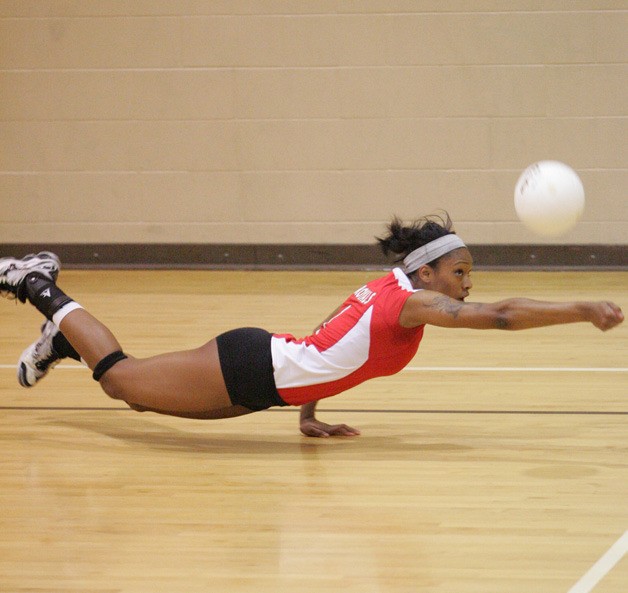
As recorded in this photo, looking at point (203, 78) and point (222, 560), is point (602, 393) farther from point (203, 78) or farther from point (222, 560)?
point (203, 78)

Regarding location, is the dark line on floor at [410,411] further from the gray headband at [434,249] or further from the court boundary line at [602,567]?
the court boundary line at [602,567]

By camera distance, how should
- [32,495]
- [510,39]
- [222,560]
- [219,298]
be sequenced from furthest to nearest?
[510,39]
[219,298]
[32,495]
[222,560]

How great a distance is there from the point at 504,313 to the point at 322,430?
1.18 m

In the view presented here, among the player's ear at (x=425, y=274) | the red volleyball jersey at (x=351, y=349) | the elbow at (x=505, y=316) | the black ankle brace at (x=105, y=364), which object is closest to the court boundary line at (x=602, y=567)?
the elbow at (x=505, y=316)

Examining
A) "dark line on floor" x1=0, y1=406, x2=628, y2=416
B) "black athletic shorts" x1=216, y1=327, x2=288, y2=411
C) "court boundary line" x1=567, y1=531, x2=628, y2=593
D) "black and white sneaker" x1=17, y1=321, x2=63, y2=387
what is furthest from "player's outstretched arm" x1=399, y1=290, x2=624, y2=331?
"black and white sneaker" x1=17, y1=321, x2=63, y2=387

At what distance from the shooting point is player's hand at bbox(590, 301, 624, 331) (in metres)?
3.47

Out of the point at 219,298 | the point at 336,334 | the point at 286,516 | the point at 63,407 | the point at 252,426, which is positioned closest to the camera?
the point at 286,516

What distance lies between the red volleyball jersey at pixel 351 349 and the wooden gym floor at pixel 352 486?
319 mm

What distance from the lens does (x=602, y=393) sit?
17.4 ft

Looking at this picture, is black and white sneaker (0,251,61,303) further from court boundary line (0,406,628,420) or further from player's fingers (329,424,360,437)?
player's fingers (329,424,360,437)

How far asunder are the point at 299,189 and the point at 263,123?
677mm

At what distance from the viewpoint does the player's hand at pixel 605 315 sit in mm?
3467

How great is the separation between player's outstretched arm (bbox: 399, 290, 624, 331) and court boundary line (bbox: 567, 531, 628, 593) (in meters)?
0.70

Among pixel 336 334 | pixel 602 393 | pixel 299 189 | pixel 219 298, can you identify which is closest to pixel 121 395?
pixel 336 334
